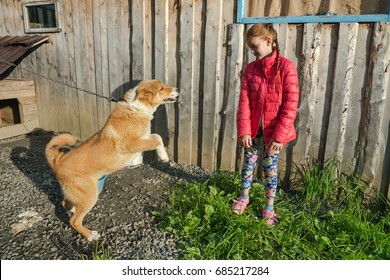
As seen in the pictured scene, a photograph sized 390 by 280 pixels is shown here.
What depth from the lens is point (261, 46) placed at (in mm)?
2736

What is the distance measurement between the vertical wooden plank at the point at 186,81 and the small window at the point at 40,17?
2.98 m

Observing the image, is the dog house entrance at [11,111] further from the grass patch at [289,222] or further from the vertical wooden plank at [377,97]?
the vertical wooden plank at [377,97]

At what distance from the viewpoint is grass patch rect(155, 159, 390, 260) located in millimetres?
2678

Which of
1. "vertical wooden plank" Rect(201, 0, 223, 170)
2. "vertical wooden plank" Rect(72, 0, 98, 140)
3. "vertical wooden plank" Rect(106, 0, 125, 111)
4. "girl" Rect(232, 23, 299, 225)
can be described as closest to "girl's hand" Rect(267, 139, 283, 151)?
"girl" Rect(232, 23, 299, 225)

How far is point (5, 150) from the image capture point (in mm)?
5609

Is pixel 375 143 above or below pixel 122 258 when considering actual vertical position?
above

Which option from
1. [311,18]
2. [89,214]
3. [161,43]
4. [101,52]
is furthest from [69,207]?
[311,18]

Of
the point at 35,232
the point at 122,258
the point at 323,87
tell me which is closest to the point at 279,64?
the point at 323,87

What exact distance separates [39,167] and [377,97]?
4866 mm

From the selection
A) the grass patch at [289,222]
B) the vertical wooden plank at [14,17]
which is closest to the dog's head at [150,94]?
the grass patch at [289,222]

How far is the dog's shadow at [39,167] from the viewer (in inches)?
152

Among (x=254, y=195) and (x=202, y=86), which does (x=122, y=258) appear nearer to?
(x=254, y=195)

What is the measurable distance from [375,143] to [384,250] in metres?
1.23

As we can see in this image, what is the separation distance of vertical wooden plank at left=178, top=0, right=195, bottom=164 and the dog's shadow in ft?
6.30
